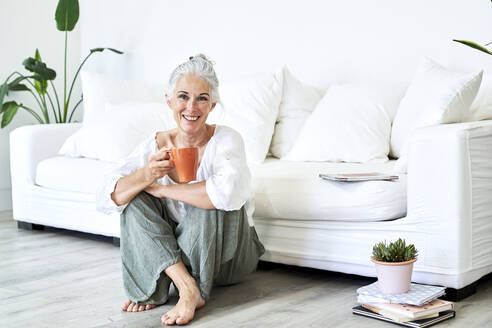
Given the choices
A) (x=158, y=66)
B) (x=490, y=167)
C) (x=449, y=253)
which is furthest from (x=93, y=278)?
(x=158, y=66)

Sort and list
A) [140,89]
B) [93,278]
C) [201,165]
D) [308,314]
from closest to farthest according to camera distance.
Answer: [308,314], [201,165], [93,278], [140,89]

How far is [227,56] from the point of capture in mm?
4109

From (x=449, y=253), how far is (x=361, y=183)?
0.40m

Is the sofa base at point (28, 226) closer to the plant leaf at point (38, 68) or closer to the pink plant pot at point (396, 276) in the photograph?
the plant leaf at point (38, 68)

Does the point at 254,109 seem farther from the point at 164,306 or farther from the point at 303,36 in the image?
the point at 164,306

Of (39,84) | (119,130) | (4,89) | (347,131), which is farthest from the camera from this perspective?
(39,84)

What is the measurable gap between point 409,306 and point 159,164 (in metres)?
0.93

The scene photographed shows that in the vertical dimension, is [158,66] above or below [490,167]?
above

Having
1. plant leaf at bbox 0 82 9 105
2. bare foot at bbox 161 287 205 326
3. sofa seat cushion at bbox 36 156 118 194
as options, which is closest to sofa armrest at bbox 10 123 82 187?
sofa seat cushion at bbox 36 156 118 194

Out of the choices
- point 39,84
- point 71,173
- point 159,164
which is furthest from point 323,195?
point 39,84

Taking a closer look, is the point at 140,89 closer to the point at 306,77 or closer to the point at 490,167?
the point at 306,77

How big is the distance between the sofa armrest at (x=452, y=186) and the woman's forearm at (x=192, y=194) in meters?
0.73

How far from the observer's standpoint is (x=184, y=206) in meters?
Result: 2.33

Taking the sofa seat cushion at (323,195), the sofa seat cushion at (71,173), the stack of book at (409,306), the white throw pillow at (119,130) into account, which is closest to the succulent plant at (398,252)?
the stack of book at (409,306)
